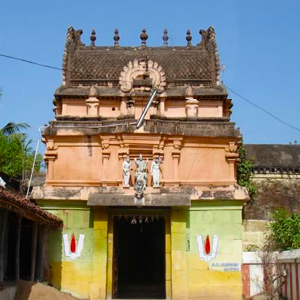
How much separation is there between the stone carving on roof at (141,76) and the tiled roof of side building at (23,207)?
6.50 metres

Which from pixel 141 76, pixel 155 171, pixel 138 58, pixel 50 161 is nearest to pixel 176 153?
pixel 155 171

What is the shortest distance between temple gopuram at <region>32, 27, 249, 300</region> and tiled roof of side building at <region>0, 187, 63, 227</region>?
1338 mm

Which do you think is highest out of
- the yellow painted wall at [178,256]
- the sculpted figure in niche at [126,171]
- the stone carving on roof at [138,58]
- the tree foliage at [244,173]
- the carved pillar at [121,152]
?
the stone carving on roof at [138,58]

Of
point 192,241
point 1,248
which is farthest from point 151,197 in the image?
point 1,248

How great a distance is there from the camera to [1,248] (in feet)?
41.0

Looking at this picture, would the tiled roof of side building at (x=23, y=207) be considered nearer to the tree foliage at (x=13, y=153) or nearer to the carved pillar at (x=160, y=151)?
the carved pillar at (x=160, y=151)

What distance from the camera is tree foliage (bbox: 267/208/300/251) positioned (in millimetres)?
21031

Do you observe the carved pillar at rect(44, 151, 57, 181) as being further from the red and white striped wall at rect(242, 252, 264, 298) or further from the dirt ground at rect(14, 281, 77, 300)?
the red and white striped wall at rect(242, 252, 264, 298)

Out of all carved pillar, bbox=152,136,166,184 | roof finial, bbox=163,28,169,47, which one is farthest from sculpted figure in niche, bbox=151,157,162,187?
roof finial, bbox=163,28,169,47

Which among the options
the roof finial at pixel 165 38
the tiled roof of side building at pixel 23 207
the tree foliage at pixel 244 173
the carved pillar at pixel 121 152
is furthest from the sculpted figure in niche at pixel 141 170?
the tree foliage at pixel 244 173

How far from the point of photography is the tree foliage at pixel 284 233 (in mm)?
21031

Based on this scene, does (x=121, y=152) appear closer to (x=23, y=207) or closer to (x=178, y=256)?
(x=178, y=256)

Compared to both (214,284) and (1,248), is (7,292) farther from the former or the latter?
(214,284)

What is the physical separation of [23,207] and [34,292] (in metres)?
2.55
